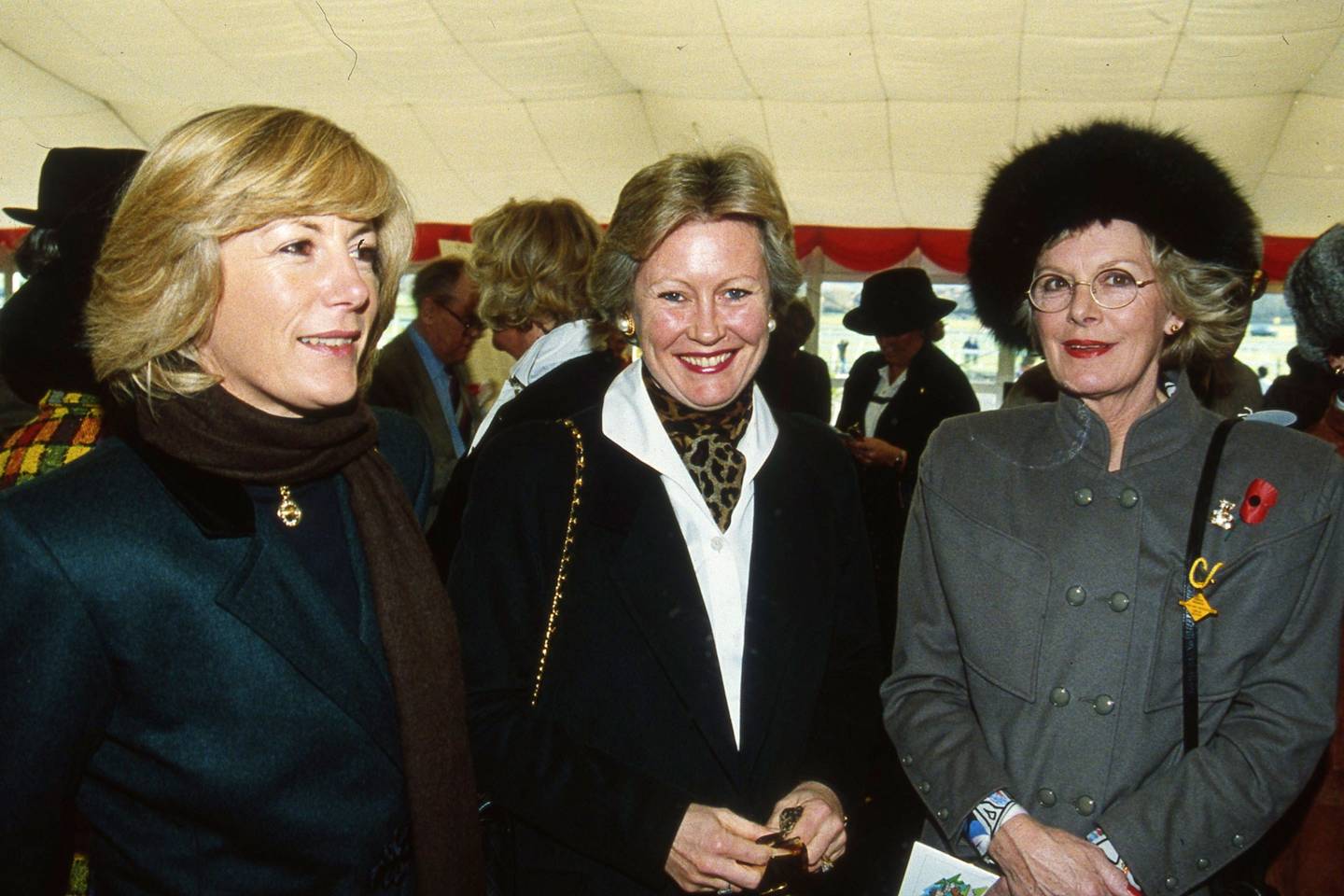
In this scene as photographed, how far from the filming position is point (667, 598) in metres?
1.75

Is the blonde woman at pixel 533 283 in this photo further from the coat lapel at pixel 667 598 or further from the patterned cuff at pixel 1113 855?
the patterned cuff at pixel 1113 855

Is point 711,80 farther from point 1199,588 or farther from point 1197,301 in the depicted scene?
point 1199,588

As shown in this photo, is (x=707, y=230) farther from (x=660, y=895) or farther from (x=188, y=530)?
(x=660, y=895)

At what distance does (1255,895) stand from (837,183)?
804 centimetres

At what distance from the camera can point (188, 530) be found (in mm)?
1397

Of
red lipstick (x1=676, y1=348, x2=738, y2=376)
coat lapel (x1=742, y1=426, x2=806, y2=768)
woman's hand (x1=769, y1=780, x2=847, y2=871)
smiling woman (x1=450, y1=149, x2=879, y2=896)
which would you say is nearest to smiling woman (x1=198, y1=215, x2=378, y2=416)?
smiling woman (x1=450, y1=149, x2=879, y2=896)

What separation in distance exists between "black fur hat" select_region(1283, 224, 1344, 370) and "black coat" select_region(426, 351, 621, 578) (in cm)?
147

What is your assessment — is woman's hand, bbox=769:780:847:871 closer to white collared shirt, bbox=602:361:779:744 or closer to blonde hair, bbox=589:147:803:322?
white collared shirt, bbox=602:361:779:744

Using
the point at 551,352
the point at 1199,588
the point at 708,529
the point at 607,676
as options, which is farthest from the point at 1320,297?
the point at 551,352

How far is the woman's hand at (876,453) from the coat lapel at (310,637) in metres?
3.25

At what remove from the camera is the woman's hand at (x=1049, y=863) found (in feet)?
5.40

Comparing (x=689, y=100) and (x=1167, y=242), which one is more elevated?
(x=689, y=100)

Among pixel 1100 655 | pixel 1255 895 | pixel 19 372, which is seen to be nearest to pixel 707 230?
pixel 1100 655

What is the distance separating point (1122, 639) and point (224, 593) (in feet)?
4.67
